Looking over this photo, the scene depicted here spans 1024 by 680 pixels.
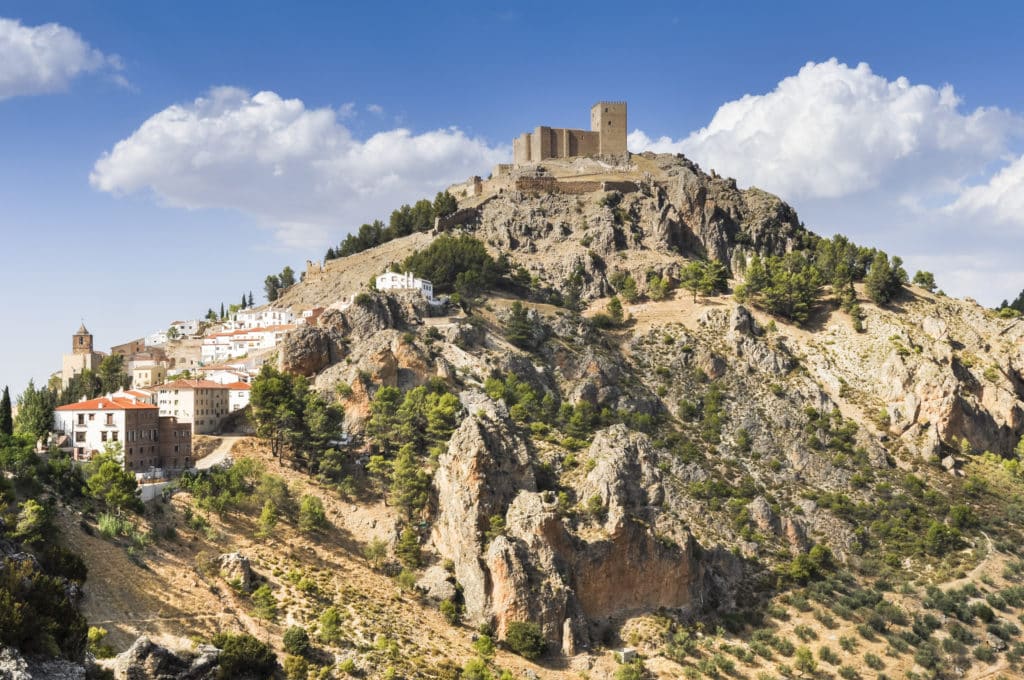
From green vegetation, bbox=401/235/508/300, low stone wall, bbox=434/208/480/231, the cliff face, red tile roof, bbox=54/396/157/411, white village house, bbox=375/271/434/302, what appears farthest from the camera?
low stone wall, bbox=434/208/480/231

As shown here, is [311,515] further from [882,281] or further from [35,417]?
[882,281]

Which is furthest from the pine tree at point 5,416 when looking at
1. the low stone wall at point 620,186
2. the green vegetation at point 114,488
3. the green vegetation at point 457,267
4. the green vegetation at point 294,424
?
the low stone wall at point 620,186

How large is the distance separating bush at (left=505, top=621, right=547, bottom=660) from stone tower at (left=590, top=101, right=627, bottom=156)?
85308 millimetres

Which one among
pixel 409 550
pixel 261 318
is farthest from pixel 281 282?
pixel 409 550

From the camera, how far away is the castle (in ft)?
407

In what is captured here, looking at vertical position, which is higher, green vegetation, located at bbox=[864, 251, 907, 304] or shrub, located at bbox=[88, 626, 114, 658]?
green vegetation, located at bbox=[864, 251, 907, 304]

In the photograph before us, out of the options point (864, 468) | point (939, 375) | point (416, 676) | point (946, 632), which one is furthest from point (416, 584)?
point (939, 375)

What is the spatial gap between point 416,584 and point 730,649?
22.0 meters

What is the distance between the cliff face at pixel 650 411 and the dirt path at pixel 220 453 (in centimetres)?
870

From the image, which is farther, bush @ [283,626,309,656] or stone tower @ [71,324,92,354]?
stone tower @ [71,324,92,354]

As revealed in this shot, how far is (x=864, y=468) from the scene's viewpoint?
77.4 meters

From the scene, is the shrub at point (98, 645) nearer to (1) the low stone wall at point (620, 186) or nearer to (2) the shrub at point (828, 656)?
(2) the shrub at point (828, 656)

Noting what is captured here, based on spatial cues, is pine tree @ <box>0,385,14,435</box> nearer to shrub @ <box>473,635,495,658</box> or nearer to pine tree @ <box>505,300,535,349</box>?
shrub @ <box>473,635,495,658</box>

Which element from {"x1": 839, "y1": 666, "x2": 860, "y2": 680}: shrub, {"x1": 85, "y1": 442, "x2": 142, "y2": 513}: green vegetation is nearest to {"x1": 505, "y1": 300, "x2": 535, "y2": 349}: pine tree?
{"x1": 839, "y1": 666, "x2": 860, "y2": 680}: shrub
